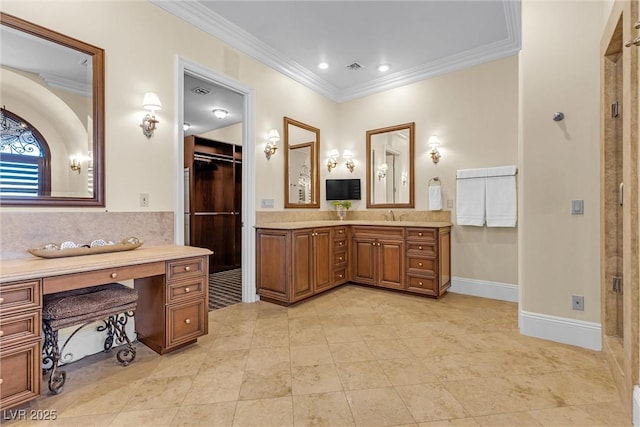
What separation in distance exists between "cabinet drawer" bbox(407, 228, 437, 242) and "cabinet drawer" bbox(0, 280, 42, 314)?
3390 mm

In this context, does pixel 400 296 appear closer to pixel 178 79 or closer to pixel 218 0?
pixel 178 79

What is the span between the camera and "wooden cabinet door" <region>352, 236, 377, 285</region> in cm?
404

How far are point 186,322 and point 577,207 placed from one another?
3.21 meters

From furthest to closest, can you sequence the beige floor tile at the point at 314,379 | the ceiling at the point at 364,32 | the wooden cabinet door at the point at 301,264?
1. the wooden cabinet door at the point at 301,264
2. the ceiling at the point at 364,32
3. the beige floor tile at the point at 314,379

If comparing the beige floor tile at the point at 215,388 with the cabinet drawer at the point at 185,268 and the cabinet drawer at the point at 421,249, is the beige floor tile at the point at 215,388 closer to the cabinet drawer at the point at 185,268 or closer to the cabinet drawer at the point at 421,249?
the cabinet drawer at the point at 185,268

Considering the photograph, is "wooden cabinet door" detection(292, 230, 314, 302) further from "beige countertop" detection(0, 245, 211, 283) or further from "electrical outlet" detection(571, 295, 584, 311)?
"electrical outlet" detection(571, 295, 584, 311)

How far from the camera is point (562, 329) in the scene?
7.93 feet

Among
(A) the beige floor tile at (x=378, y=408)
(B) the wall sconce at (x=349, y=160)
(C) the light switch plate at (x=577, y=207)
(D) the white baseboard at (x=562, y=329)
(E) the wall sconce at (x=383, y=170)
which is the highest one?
(B) the wall sconce at (x=349, y=160)

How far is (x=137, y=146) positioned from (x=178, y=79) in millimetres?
778

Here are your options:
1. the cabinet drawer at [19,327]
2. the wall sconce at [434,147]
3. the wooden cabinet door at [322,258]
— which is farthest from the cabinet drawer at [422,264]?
the cabinet drawer at [19,327]

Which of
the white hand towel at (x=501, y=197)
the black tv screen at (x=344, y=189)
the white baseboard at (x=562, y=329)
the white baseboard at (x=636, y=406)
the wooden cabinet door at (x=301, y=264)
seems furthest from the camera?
the black tv screen at (x=344, y=189)

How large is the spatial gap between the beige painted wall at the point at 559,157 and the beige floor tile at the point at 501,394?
95 centimetres

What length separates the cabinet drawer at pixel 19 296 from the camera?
4.91 ft

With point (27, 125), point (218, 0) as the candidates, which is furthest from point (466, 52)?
point (27, 125)
